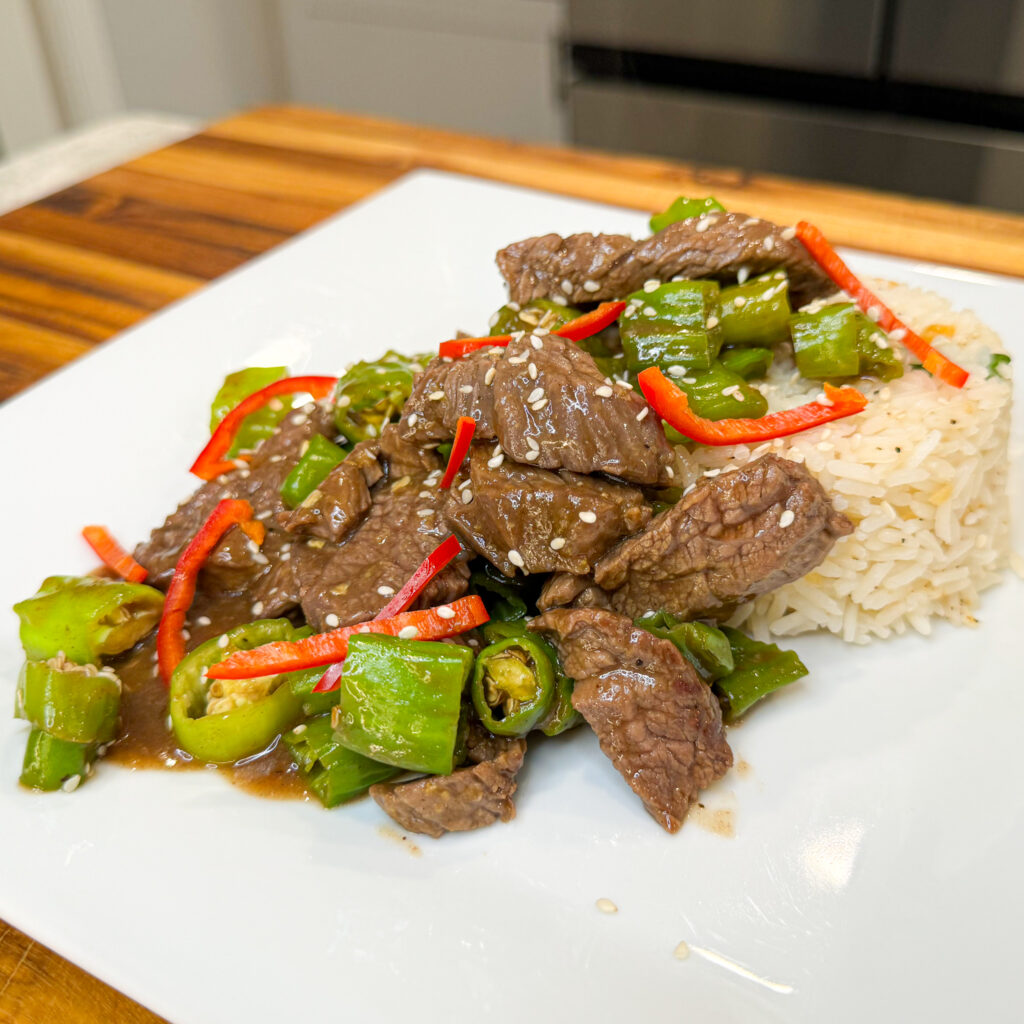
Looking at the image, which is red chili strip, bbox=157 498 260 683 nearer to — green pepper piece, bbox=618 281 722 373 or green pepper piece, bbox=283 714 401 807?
green pepper piece, bbox=283 714 401 807

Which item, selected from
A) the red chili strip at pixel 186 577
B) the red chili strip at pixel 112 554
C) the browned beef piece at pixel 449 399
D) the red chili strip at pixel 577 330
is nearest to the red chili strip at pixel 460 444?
the browned beef piece at pixel 449 399

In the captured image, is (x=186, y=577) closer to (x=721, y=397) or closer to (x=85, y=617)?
(x=85, y=617)

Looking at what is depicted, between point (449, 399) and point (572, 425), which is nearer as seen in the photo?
point (572, 425)

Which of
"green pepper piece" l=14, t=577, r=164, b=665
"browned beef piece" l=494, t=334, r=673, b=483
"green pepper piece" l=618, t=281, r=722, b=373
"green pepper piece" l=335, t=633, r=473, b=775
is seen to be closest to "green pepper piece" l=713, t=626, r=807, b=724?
"browned beef piece" l=494, t=334, r=673, b=483

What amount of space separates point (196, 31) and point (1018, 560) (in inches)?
229

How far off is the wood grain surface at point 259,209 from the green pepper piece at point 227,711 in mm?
1459

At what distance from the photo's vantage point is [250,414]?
8.74ft

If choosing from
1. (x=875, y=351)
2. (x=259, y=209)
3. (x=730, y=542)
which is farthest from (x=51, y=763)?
(x=259, y=209)

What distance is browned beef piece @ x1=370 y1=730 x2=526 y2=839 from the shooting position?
1.76 meters

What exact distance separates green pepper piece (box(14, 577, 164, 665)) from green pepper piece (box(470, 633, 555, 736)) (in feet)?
2.60

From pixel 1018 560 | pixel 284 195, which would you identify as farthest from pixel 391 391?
pixel 284 195

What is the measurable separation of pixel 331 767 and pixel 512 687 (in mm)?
369

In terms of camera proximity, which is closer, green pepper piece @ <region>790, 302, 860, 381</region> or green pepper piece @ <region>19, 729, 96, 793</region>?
green pepper piece @ <region>19, 729, 96, 793</region>

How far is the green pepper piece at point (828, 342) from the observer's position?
224 centimetres
